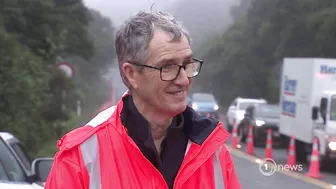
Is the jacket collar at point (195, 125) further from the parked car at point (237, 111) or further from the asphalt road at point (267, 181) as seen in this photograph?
the parked car at point (237, 111)

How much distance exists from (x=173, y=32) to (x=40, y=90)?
16492 mm

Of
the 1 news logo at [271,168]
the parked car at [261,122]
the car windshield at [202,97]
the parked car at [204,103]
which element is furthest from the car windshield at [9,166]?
the car windshield at [202,97]

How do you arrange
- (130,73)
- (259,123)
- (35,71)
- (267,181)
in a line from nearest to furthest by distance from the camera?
(130,73), (267,181), (35,71), (259,123)

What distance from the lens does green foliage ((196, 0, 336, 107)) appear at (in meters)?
41.1

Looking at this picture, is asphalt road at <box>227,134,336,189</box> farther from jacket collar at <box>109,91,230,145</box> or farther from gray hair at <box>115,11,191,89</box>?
gray hair at <box>115,11,191,89</box>

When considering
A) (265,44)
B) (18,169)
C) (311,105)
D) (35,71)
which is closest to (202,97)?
(265,44)

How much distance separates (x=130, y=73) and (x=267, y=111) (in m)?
26.1

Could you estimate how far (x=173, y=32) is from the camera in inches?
109

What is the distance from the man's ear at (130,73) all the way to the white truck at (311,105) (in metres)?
15.2

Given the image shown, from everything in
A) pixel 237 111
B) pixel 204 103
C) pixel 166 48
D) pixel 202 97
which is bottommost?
pixel 204 103

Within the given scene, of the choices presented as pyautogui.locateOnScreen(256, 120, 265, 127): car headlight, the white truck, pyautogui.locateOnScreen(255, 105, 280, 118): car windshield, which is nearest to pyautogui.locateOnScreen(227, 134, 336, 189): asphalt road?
the white truck

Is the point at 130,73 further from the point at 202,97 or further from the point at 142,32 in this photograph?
the point at 202,97

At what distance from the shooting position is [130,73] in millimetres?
2828

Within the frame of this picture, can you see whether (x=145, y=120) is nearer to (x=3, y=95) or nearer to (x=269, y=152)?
(x=3, y=95)
